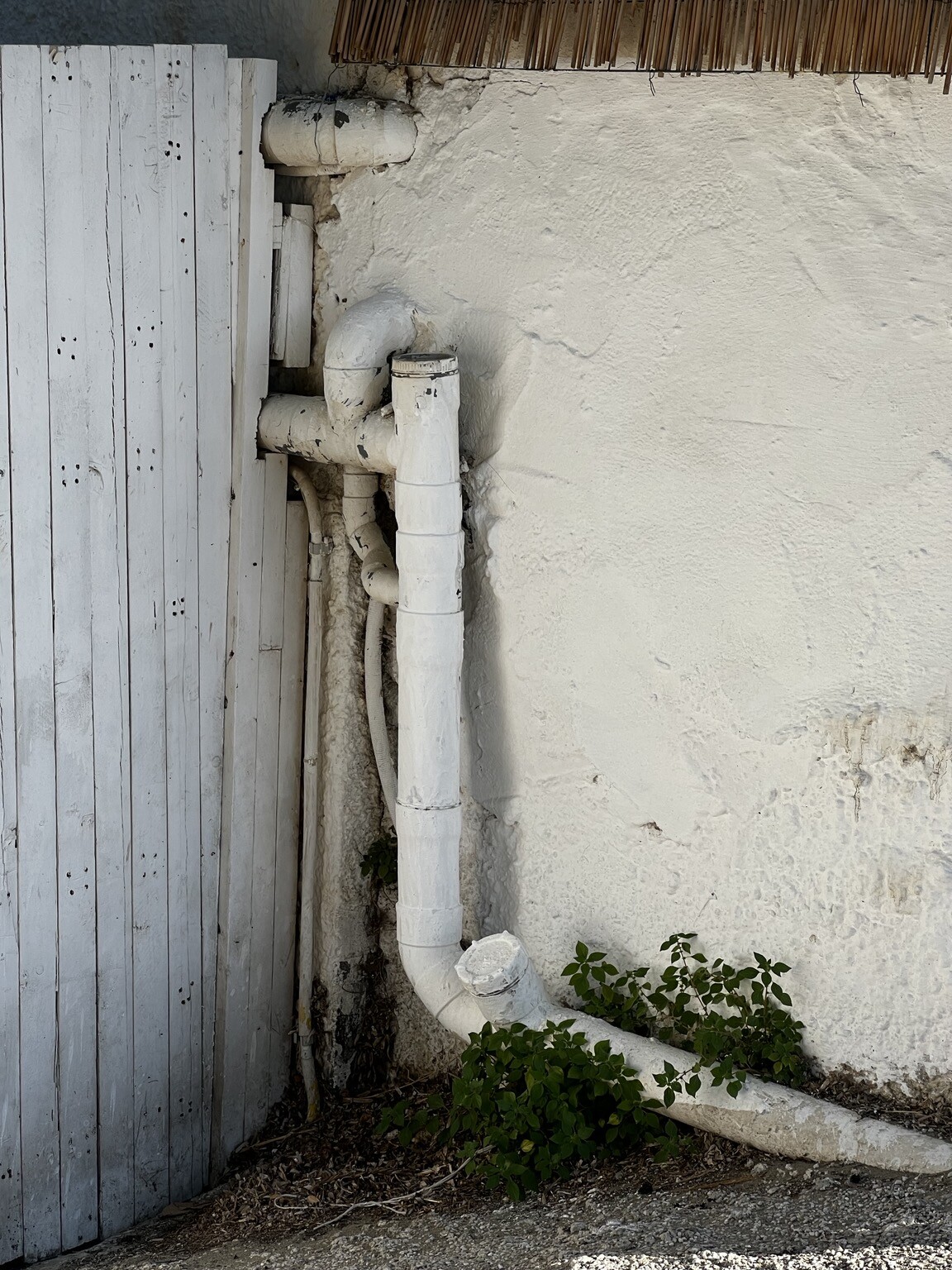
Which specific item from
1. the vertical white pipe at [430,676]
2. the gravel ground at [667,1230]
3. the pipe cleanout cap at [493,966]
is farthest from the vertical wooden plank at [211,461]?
the pipe cleanout cap at [493,966]

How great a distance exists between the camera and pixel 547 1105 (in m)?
3.00

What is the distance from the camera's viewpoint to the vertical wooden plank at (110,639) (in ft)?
10.4

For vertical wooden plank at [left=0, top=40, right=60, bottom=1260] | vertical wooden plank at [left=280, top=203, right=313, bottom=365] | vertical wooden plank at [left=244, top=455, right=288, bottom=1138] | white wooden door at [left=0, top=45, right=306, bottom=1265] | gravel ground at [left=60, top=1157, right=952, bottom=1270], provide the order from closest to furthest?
gravel ground at [left=60, top=1157, right=952, bottom=1270]
vertical wooden plank at [left=0, top=40, right=60, bottom=1260]
white wooden door at [left=0, top=45, right=306, bottom=1265]
vertical wooden plank at [left=280, top=203, right=313, bottom=365]
vertical wooden plank at [left=244, top=455, right=288, bottom=1138]

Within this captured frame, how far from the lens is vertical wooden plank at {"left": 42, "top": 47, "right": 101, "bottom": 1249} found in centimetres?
311

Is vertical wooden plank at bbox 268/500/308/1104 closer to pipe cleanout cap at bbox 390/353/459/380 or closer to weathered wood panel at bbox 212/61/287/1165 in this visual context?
weathered wood panel at bbox 212/61/287/1165

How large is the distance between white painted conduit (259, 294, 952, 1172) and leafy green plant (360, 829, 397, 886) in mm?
484

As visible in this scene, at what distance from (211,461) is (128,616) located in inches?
17.1

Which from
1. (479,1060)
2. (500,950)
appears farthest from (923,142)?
(479,1060)

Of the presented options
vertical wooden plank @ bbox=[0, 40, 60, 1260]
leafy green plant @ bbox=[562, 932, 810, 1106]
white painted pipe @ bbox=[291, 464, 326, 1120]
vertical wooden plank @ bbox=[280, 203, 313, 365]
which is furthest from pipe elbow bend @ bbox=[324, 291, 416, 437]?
leafy green plant @ bbox=[562, 932, 810, 1106]

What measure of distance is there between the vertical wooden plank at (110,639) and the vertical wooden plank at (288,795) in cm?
46

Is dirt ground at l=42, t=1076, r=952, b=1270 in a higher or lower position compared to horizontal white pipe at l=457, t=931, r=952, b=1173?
lower

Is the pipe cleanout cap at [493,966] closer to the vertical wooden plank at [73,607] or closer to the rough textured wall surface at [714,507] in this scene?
the rough textured wall surface at [714,507]

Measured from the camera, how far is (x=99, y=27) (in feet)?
13.5

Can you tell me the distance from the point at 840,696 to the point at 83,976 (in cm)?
191
